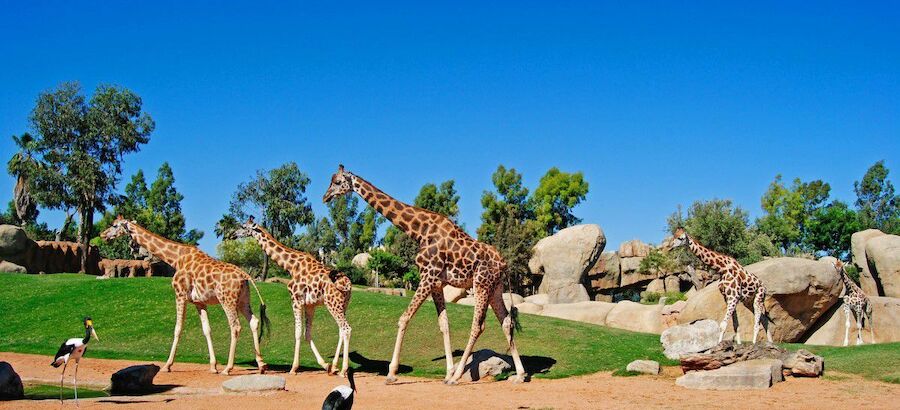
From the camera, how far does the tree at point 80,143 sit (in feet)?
160

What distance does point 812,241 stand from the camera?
65750 mm

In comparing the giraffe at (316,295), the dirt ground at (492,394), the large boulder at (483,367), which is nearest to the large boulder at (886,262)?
the dirt ground at (492,394)

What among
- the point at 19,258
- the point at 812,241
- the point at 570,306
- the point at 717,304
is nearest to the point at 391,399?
the point at 717,304

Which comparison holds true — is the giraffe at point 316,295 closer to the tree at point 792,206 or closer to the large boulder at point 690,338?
the large boulder at point 690,338

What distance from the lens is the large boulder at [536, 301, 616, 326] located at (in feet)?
94.2

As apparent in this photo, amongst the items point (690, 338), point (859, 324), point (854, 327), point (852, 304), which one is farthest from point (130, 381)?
point (854, 327)

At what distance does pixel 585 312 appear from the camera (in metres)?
29.1

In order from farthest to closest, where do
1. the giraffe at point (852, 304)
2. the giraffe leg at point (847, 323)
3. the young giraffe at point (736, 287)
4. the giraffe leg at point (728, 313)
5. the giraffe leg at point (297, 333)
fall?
the giraffe at point (852, 304) < the giraffe leg at point (847, 323) < the young giraffe at point (736, 287) < the giraffe leg at point (728, 313) < the giraffe leg at point (297, 333)

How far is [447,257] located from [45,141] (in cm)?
4298

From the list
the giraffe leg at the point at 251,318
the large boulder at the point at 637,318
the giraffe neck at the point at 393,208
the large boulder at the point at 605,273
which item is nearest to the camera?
the giraffe neck at the point at 393,208

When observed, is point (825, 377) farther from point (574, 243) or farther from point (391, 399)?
point (574, 243)

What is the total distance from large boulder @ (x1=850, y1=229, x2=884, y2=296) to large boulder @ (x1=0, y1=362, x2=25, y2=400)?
3702cm

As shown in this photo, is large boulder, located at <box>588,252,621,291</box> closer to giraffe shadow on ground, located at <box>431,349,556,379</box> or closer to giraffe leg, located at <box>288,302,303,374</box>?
giraffe shadow on ground, located at <box>431,349,556,379</box>

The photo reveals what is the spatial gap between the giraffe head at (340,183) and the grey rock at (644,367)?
7.28 m
